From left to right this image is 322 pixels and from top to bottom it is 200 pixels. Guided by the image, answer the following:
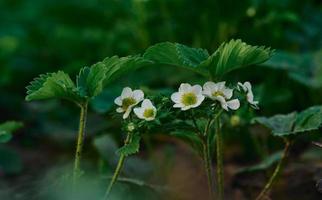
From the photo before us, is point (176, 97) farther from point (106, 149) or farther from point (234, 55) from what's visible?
point (106, 149)

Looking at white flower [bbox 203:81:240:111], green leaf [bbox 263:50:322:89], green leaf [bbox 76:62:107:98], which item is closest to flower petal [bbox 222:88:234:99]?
white flower [bbox 203:81:240:111]

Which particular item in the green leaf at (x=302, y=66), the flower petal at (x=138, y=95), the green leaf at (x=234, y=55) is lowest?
the flower petal at (x=138, y=95)

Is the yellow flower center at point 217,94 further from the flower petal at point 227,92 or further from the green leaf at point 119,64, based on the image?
the green leaf at point 119,64

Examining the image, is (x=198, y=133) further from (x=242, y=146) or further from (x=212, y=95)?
(x=242, y=146)

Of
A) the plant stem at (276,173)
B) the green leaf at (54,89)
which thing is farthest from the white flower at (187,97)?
the plant stem at (276,173)

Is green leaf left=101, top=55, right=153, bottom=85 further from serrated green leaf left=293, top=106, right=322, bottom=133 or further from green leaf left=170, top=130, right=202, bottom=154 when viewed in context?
serrated green leaf left=293, top=106, right=322, bottom=133

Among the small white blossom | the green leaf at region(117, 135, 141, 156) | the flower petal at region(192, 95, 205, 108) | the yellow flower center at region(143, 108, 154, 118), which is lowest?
the green leaf at region(117, 135, 141, 156)

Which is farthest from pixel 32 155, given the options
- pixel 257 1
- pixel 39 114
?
pixel 257 1

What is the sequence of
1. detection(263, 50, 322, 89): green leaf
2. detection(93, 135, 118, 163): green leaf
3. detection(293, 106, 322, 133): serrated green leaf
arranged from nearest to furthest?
detection(293, 106, 322, 133): serrated green leaf
detection(93, 135, 118, 163): green leaf
detection(263, 50, 322, 89): green leaf
